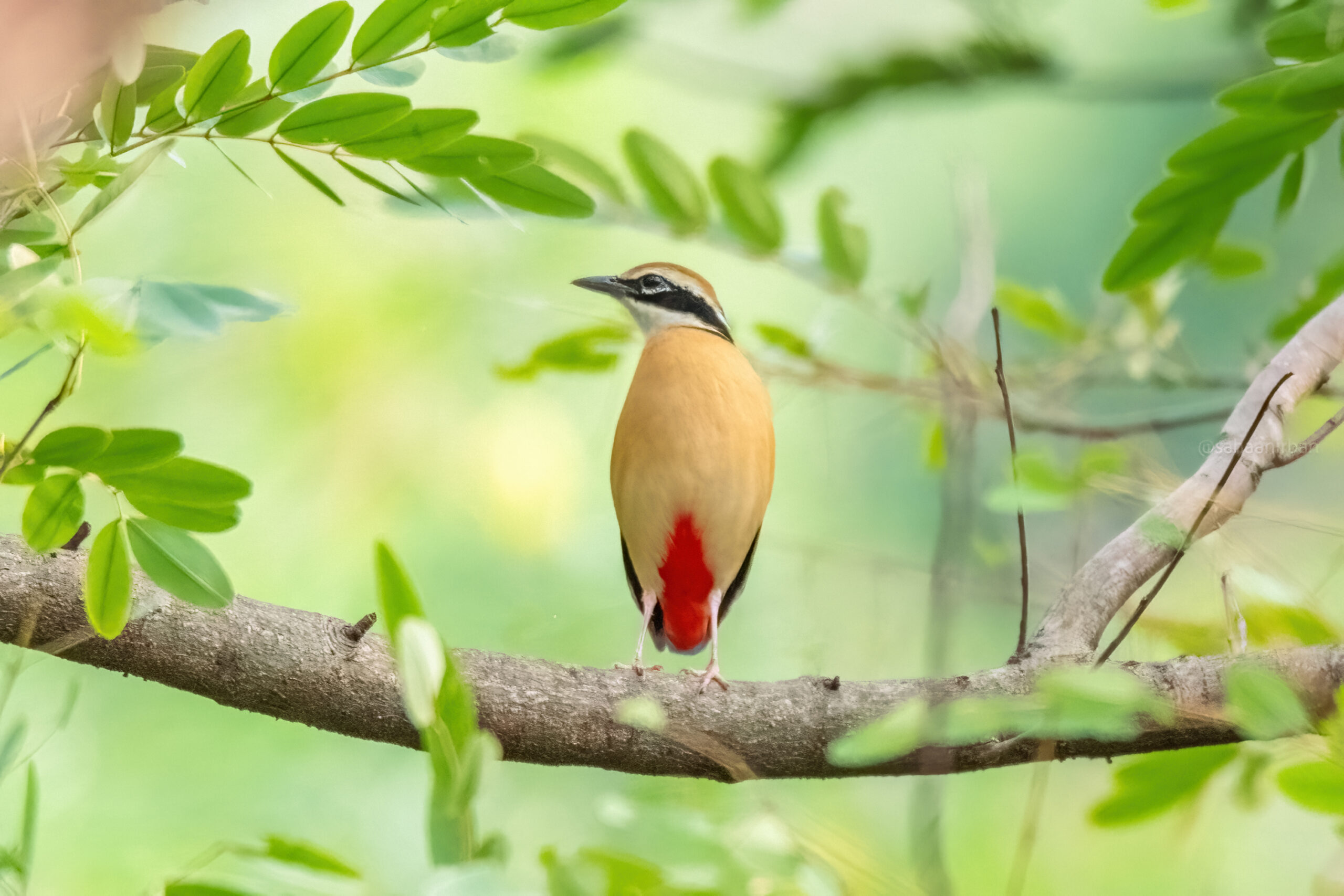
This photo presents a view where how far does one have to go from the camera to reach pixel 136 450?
0.82 metres

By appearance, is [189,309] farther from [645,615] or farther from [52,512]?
[645,615]

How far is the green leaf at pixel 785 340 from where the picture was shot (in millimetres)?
1438

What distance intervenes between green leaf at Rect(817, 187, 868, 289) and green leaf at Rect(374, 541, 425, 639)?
0.90 m

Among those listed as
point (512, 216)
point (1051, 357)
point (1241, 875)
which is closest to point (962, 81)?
point (1051, 357)

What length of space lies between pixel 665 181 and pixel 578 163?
122mm

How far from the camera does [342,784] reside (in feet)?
11.6

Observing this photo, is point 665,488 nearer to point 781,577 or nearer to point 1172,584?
point 1172,584

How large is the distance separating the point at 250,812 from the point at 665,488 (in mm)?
2052

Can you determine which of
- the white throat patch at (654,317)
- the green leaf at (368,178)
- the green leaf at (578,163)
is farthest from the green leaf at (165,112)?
the white throat patch at (654,317)

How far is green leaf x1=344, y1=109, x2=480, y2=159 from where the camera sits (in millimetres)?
840

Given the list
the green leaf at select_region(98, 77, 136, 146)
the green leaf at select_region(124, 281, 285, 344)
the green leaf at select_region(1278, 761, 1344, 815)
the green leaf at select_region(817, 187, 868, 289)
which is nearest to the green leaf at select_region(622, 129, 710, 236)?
the green leaf at select_region(817, 187, 868, 289)

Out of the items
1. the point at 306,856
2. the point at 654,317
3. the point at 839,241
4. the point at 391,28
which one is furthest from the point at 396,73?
the point at 654,317

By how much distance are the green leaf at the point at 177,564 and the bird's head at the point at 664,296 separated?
1351mm

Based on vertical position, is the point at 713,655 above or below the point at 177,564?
below
